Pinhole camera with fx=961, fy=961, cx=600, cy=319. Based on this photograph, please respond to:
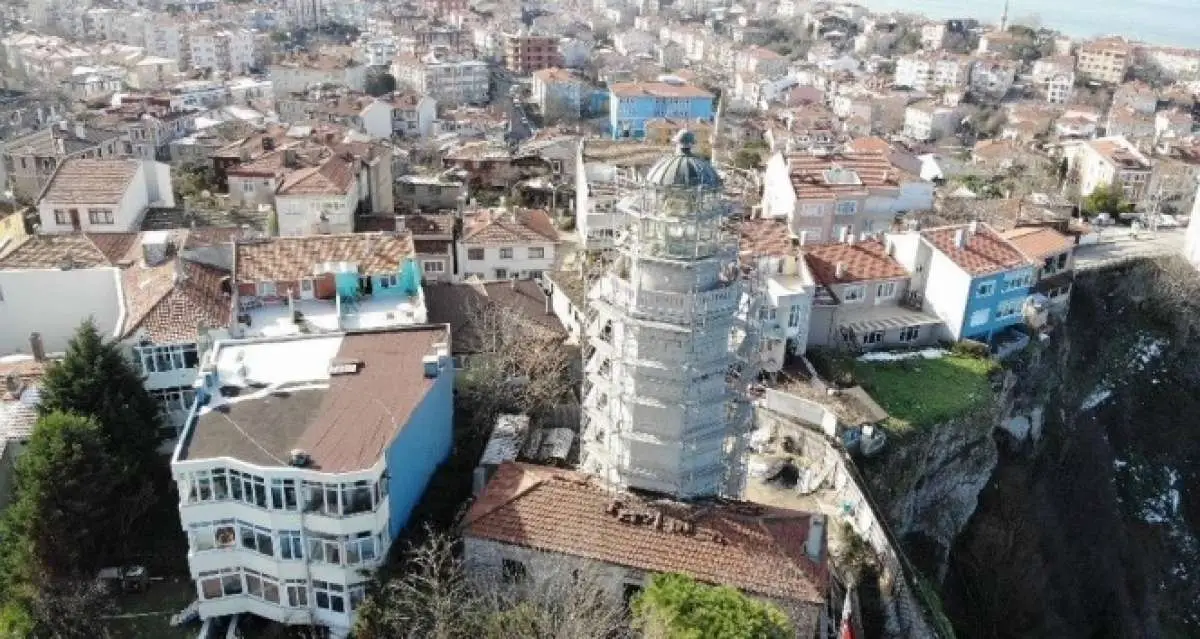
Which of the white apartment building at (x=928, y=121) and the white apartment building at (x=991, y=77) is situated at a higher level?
the white apartment building at (x=991, y=77)

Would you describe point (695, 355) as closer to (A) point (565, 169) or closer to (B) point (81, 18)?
(A) point (565, 169)

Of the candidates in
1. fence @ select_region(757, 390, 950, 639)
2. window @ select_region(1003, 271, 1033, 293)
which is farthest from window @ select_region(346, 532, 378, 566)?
window @ select_region(1003, 271, 1033, 293)

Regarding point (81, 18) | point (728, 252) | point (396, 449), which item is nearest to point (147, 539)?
point (396, 449)

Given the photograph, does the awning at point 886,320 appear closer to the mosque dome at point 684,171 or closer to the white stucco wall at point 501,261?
the white stucco wall at point 501,261

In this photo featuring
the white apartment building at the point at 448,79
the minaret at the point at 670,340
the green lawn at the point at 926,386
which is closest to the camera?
the minaret at the point at 670,340

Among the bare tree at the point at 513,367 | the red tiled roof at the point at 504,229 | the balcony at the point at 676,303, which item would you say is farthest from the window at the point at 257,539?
the red tiled roof at the point at 504,229

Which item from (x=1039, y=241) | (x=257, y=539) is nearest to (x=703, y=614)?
(x=257, y=539)

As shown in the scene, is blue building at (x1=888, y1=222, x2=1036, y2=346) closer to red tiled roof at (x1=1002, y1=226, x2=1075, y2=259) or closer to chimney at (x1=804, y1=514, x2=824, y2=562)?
red tiled roof at (x1=1002, y1=226, x2=1075, y2=259)
